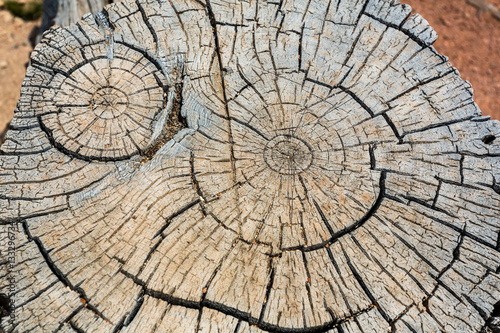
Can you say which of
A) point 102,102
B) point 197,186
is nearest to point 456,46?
point 197,186

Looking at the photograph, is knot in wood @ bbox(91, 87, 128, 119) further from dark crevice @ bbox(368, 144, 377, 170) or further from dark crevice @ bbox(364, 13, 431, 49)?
dark crevice @ bbox(364, 13, 431, 49)

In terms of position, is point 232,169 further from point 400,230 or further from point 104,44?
point 104,44

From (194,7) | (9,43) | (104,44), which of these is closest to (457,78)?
(194,7)

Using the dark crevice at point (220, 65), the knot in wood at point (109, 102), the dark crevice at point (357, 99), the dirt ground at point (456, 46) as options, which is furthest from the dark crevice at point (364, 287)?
the dirt ground at point (456, 46)

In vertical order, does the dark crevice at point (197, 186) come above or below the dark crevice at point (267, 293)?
above

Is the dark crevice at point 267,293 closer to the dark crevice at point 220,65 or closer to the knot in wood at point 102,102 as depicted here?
the dark crevice at point 220,65

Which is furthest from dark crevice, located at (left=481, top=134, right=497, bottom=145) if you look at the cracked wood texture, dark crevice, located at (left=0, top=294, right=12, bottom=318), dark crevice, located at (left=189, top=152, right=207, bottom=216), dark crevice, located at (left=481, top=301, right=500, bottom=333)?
dark crevice, located at (left=0, top=294, right=12, bottom=318)
